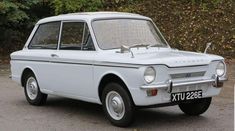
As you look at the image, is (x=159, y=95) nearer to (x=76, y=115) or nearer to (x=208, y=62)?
(x=208, y=62)

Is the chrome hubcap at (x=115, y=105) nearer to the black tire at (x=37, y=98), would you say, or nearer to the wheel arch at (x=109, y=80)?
the wheel arch at (x=109, y=80)

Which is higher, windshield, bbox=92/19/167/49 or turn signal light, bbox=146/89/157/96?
windshield, bbox=92/19/167/49

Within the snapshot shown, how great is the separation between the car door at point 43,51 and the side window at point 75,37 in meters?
0.24

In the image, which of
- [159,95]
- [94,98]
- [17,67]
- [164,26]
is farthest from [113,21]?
[164,26]

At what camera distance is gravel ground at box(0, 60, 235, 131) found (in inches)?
307

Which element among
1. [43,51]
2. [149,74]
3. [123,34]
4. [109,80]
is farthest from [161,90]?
[43,51]

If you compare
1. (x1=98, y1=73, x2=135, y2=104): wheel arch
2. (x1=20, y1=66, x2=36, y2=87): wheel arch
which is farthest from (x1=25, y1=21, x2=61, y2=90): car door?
(x1=98, y1=73, x2=135, y2=104): wheel arch

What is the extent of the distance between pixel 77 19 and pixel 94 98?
1528 millimetres

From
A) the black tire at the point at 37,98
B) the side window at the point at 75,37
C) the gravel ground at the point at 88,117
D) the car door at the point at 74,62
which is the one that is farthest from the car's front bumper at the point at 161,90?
the black tire at the point at 37,98

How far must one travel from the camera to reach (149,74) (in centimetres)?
727

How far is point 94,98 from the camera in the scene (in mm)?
8188

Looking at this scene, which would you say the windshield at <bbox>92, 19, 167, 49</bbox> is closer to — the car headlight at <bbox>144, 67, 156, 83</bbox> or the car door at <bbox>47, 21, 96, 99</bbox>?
the car door at <bbox>47, 21, 96, 99</bbox>

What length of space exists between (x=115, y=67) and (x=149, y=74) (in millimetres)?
617

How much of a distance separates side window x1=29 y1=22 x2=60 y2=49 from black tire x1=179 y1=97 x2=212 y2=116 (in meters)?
2.62
